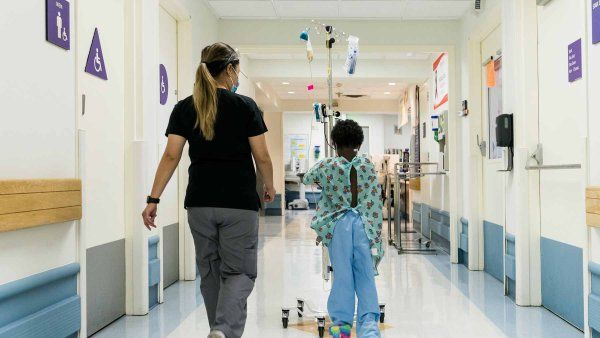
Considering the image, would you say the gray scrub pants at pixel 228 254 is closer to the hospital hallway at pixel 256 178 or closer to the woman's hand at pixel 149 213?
the hospital hallway at pixel 256 178

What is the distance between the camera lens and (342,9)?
4836mm

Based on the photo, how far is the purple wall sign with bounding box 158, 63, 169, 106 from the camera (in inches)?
153

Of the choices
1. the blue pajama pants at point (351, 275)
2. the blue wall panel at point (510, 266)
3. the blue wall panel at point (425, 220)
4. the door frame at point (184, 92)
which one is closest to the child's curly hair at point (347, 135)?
the blue pajama pants at point (351, 275)

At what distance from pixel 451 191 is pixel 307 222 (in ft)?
16.7

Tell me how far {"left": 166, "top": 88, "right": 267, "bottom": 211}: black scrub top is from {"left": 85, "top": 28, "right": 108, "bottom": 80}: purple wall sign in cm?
101

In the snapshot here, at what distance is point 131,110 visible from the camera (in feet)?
10.4

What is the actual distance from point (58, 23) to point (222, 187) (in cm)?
110

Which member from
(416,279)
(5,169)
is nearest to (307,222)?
(416,279)

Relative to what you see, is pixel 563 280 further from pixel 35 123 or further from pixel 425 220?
pixel 425 220

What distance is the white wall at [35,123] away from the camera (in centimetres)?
191

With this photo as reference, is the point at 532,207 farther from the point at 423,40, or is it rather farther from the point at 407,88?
the point at 407,88

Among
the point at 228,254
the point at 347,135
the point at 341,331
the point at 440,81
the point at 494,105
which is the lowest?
the point at 341,331

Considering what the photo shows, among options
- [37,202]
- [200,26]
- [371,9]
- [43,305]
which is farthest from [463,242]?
A: [37,202]

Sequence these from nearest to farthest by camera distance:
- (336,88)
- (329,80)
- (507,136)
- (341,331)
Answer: (341,331), (329,80), (507,136), (336,88)
